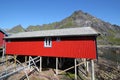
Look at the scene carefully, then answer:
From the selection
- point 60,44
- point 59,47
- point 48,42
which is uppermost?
point 48,42

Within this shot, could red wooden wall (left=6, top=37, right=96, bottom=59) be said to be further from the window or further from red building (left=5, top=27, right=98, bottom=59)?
the window

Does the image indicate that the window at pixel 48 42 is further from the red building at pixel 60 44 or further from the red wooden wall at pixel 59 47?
the red wooden wall at pixel 59 47

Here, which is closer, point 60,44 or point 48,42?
point 60,44

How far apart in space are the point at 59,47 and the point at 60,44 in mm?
447

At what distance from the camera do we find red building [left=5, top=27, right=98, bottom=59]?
19.6 metres

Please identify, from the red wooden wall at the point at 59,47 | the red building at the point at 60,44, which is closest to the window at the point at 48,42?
the red building at the point at 60,44

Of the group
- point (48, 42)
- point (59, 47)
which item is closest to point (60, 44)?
point (59, 47)

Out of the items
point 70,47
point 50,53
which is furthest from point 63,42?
point 50,53

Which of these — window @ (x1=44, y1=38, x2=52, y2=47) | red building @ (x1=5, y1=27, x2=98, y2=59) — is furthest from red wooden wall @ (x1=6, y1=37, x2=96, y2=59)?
window @ (x1=44, y1=38, x2=52, y2=47)

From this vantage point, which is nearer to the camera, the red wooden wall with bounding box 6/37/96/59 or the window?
the red wooden wall with bounding box 6/37/96/59

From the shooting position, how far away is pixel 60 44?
70.4 ft

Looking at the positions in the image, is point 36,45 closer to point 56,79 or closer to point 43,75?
point 43,75

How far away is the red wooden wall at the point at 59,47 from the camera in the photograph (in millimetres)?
19641

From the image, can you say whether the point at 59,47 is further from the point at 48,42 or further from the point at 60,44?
the point at 48,42
